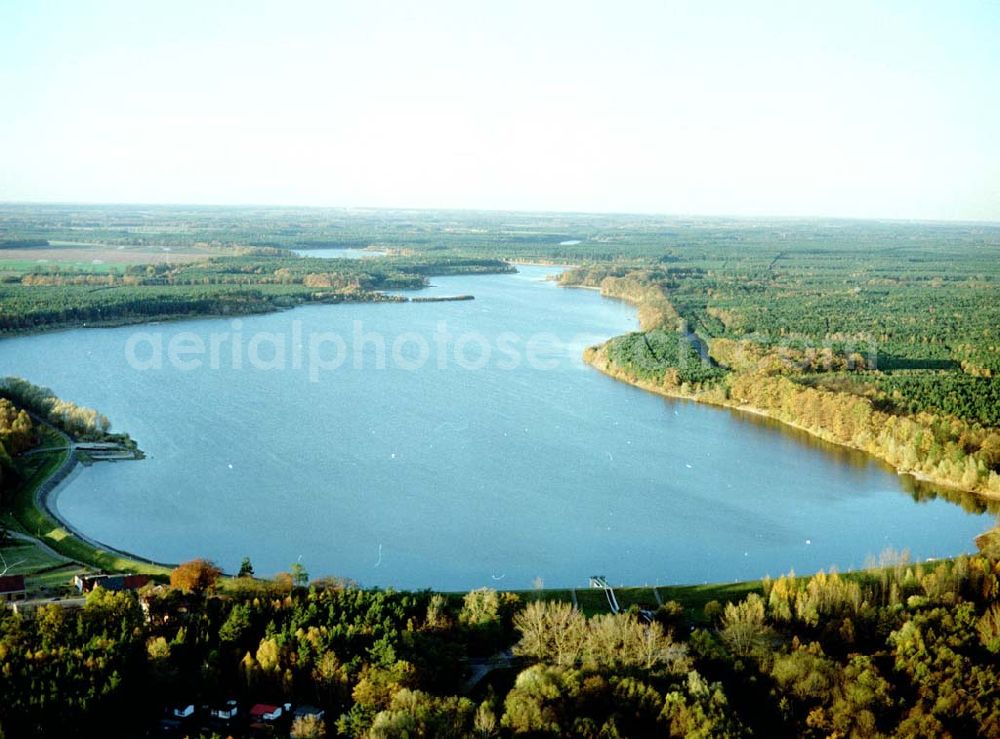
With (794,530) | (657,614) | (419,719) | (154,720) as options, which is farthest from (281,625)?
(794,530)

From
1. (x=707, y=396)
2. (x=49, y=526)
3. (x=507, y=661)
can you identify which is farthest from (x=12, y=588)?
(x=707, y=396)

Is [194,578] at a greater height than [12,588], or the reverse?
[194,578]

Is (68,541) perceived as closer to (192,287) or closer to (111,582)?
(111,582)

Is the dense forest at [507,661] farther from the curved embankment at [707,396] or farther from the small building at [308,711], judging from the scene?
the curved embankment at [707,396]

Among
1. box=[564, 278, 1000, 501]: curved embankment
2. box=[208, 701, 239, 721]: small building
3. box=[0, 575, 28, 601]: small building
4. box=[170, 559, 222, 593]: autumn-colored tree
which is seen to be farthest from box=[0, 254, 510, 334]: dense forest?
box=[208, 701, 239, 721]: small building

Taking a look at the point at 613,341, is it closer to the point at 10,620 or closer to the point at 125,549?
the point at 125,549

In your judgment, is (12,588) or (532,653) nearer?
(532,653)
